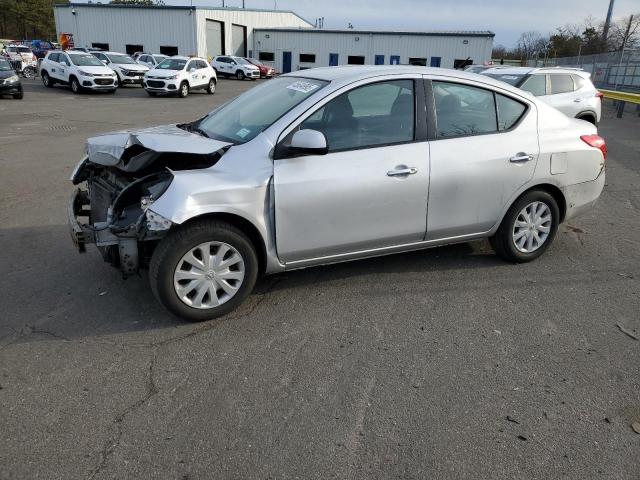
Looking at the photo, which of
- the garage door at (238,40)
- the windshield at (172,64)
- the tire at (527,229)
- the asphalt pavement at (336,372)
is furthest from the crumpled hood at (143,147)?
the garage door at (238,40)

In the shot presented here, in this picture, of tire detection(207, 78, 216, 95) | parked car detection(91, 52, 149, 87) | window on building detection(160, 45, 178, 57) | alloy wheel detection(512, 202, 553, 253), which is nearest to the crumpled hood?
alloy wheel detection(512, 202, 553, 253)

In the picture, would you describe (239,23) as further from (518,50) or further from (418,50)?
(518,50)

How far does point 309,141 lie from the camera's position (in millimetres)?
3627

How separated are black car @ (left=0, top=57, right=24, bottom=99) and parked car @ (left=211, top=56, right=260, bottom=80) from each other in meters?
22.4

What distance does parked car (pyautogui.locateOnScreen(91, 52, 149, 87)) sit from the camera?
27391 mm

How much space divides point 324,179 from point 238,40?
55496mm

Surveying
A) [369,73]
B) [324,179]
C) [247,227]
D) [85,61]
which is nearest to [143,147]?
[247,227]

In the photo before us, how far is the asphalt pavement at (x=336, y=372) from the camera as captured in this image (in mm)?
2580

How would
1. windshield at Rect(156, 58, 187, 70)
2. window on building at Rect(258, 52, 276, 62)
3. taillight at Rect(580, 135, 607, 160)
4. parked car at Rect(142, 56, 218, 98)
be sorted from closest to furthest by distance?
taillight at Rect(580, 135, 607, 160) → parked car at Rect(142, 56, 218, 98) → windshield at Rect(156, 58, 187, 70) → window on building at Rect(258, 52, 276, 62)

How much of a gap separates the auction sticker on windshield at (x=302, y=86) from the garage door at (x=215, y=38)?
1928 inches

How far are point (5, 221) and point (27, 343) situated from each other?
3.05 metres

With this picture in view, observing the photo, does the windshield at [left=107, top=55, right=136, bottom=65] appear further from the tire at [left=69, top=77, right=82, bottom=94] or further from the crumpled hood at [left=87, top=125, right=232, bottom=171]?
the crumpled hood at [left=87, top=125, right=232, bottom=171]

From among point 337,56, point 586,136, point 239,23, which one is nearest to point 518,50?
point 337,56

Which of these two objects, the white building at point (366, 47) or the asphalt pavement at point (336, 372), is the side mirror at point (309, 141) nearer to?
the asphalt pavement at point (336, 372)
